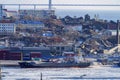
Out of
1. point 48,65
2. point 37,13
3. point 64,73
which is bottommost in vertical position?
point 37,13

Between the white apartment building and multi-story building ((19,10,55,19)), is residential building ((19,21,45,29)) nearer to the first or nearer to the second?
multi-story building ((19,10,55,19))

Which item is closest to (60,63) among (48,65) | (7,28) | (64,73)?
(48,65)

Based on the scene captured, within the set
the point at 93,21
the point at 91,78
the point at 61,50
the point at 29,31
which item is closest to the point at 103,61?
the point at 61,50

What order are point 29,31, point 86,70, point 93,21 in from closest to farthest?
1. point 86,70
2. point 29,31
3. point 93,21

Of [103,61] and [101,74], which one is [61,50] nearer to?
[103,61]

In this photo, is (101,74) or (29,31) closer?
(101,74)

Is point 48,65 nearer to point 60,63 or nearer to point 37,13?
point 60,63
